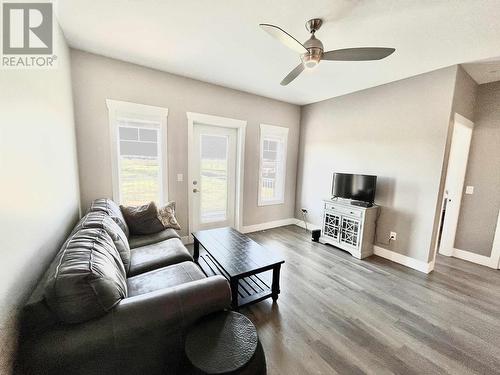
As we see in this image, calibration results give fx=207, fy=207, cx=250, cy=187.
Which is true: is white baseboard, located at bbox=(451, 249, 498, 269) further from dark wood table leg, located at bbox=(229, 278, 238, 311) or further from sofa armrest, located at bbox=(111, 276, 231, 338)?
sofa armrest, located at bbox=(111, 276, 231, 338)

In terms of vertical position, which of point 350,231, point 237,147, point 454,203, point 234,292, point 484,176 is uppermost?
point 237,147

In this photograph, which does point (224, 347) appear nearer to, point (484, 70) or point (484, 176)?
point (484, 70)

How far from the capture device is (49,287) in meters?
0.98

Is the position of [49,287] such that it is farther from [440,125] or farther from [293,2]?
[440,125]

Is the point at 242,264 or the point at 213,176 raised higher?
the point at 213,176

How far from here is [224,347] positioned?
3.62ft

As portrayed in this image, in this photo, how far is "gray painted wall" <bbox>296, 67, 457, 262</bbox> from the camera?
2.72 meters

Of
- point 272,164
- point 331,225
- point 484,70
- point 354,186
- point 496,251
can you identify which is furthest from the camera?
point 272,164

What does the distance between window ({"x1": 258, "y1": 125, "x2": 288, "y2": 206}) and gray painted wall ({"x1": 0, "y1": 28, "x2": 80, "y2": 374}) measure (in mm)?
3061

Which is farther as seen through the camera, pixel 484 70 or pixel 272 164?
pixel 272 164

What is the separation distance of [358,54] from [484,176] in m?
3.08

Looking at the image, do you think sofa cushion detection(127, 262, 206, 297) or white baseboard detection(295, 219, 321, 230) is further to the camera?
white baseboard detection(295, 219, 321, 230)

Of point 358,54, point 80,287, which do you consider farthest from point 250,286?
point 358,54

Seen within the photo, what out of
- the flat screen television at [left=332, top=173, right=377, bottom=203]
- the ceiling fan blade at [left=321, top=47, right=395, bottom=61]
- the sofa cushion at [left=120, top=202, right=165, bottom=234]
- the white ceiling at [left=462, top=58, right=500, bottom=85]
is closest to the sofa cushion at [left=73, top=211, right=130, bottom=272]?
the sofa cushion at [left=120, top=202, right=165, bottom=234]
